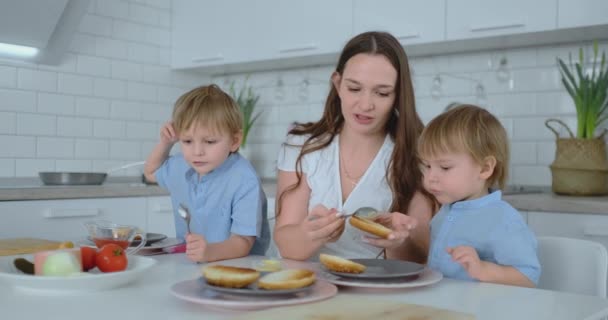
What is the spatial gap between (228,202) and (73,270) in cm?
71

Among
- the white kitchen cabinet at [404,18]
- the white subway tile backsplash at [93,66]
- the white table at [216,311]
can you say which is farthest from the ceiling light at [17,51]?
the white table at [216,311]

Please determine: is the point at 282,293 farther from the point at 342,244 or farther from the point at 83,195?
the point at 83,195

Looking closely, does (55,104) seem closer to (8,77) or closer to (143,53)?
(8,77)

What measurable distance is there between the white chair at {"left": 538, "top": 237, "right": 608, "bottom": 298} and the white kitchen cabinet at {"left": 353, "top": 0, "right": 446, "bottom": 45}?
1.67m

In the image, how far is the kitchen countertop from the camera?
2.41 meters

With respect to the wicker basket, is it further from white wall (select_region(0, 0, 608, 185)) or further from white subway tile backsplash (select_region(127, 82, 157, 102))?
white subway tile backsplash (select_region(127, 82, 157, 102))

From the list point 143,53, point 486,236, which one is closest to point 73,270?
point 486,236

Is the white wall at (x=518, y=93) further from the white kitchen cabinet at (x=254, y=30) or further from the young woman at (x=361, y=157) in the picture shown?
the young woman at (x=361, y=157)

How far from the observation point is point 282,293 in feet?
3.35

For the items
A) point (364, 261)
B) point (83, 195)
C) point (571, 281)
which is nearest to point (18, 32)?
point (83, 195)

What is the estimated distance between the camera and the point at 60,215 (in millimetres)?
2809

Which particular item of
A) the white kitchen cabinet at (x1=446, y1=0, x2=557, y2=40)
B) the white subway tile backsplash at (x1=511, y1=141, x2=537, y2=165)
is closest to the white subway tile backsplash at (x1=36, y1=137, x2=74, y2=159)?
the white kitchen cabinet at (x1=446, y1=0, x2=557, y2=40)

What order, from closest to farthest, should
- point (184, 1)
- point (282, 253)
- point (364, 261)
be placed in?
1. point (364, 261)
2. point (282, 253)
3. point (184, 1)

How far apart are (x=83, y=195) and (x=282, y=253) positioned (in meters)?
1.52
